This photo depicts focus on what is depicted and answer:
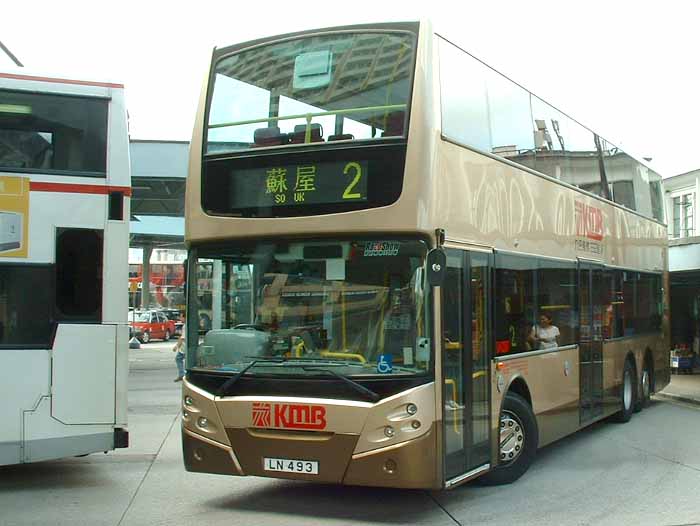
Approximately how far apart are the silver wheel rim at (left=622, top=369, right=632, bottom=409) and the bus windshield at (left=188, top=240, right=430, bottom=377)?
25.7ft

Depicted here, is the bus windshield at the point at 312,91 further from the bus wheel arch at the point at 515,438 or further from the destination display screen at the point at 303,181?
the bus wheel arch at the point at 515,438

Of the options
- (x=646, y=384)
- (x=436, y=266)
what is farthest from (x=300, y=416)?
(x=646, y=384)

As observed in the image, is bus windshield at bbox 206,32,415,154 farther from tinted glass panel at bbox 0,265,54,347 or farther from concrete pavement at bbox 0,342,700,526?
concrete pavement at bbox 0,342,700,526

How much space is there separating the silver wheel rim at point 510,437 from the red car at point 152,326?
43.0 m

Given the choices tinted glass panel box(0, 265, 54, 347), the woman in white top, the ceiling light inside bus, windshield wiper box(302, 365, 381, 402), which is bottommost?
windshield wiper box(302, 365, 381, 402)

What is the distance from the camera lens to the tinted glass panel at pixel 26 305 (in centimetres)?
893

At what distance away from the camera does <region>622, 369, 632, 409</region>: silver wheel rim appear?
14.2 m

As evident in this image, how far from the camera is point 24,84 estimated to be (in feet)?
30.3

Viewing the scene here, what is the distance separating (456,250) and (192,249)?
244 centimetres

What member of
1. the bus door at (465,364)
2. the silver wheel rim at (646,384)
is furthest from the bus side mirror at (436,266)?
the silver wheel rim at (646,384)

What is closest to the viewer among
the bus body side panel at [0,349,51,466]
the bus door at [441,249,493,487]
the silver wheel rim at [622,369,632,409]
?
the bus door at [441,249,493,487]

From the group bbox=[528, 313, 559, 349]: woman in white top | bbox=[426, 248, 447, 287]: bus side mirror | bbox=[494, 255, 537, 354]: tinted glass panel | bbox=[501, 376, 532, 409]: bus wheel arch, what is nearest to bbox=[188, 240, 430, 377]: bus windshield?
bbox=[426, 248, 447, 287]: bus side mirror

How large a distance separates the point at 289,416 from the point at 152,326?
1817 inches

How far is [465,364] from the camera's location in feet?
26.6
